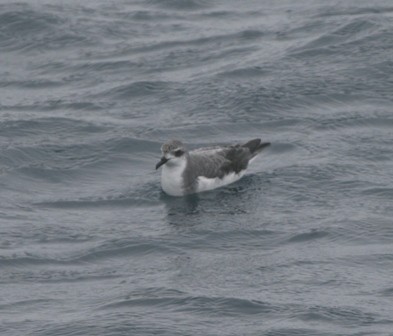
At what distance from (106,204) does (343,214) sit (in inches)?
154

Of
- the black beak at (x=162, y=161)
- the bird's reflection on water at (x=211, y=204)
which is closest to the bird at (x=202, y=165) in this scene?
the black beak at (x=162, y=161)

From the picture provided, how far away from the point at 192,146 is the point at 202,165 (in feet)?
7.70

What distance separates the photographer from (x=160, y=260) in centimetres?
2036

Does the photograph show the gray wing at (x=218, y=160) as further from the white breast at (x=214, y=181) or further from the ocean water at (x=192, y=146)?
the ocean water at (x=192, y=146)

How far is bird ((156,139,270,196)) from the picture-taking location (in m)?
23.7

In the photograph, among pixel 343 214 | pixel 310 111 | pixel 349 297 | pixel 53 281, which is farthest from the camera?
pixel 310 111

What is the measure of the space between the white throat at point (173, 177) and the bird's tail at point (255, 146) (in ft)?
4.52

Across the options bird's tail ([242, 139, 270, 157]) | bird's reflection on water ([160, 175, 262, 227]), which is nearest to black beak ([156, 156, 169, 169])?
bird's reflection on water ([160, 175, 262, 227])

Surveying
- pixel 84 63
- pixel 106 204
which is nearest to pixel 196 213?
pixel 106 204

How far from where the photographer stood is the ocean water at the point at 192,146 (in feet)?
59.1

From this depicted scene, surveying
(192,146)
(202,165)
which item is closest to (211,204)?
(202,165)

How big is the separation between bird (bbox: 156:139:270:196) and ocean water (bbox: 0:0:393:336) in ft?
0.72

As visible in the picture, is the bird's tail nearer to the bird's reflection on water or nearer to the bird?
the bird

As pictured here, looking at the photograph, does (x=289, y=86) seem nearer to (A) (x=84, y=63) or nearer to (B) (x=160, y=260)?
(A) (x=84, y=63)
